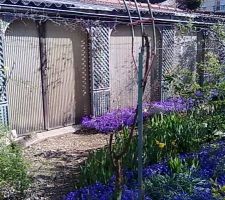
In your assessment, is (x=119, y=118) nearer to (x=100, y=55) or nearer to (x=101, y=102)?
(x=101, y=102)

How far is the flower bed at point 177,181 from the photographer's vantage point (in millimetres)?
3785

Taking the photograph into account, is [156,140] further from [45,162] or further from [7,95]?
[7,95]

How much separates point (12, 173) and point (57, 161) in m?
2.04

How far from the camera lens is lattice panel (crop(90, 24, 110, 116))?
→ 29.8 feet

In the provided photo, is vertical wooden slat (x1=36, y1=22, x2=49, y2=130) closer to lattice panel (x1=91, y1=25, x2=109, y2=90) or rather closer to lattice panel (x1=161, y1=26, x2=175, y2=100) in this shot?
lattice panel (x1=91, y1=25, x2=109, y2=90)

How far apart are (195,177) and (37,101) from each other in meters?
4.76

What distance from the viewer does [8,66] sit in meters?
7.40

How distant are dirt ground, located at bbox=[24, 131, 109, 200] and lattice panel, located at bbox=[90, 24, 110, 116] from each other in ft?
3.75

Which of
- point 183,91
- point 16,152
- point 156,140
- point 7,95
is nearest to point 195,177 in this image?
point 156,140

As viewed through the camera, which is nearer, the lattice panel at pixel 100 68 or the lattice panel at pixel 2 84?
the lattice panel at pixel 2 84

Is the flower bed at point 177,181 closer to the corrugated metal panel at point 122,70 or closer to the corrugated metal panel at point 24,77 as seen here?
the corrugated metal panel at point 24,77

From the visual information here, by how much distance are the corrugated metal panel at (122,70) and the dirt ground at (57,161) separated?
1.96 metres

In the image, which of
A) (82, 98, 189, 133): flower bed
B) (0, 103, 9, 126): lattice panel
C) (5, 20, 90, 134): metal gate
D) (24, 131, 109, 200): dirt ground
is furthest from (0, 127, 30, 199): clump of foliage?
(82, 98, 189, 133): flower bed

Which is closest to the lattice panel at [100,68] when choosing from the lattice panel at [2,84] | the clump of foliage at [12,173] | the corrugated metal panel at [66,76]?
the corrugated metal panel at [66,76]
